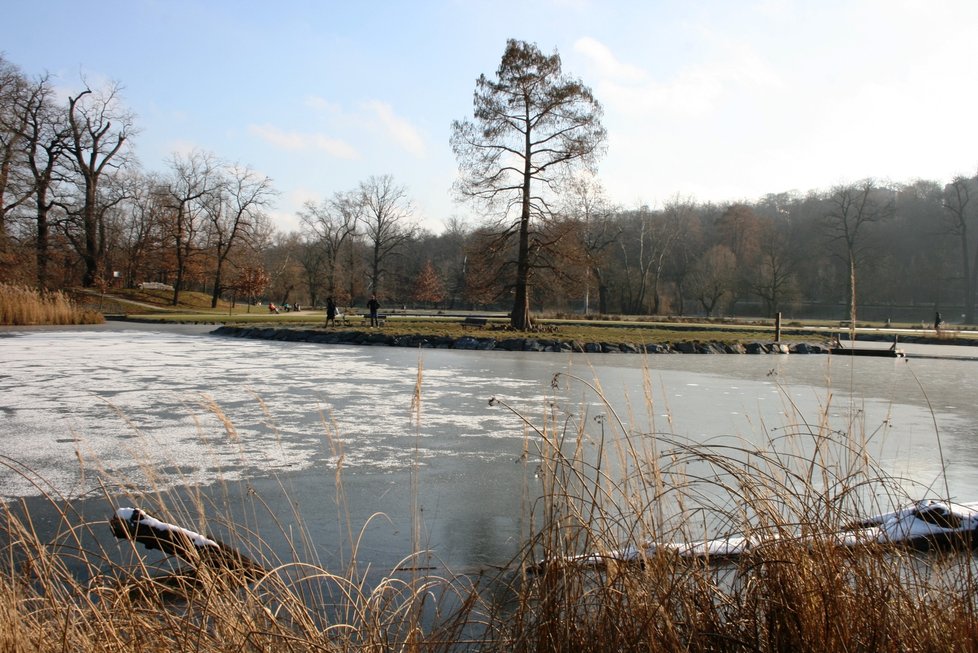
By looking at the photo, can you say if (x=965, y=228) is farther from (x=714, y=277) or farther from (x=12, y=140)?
(x=12, y=140)

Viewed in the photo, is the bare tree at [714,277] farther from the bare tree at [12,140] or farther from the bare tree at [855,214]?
the bare tree at [12,140]

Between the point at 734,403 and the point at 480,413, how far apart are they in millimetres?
3655

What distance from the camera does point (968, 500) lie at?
5.30 metres

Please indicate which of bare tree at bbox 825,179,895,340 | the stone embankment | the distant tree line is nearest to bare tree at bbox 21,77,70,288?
the distant tree line

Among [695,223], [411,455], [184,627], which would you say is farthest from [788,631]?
[695,223]

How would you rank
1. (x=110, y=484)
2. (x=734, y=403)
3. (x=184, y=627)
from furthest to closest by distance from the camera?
(x=734, y=403)
(x=110, y=484)
(x=184, y=627)

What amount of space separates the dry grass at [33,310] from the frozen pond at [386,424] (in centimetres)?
1334

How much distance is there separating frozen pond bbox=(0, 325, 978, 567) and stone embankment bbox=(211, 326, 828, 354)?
12.1 feet

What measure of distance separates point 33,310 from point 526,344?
814 inches

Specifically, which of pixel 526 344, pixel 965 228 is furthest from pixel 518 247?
pixel 965 228

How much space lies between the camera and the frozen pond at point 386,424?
4602 mm

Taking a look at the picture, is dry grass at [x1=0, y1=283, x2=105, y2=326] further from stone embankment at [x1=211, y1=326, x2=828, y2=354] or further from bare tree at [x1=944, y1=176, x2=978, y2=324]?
bare tree at [x1=944, y1=176, x2=978, y2=324]

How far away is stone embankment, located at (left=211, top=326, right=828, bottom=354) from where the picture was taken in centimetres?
2095

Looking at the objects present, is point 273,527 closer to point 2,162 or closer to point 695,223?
point 2,162
